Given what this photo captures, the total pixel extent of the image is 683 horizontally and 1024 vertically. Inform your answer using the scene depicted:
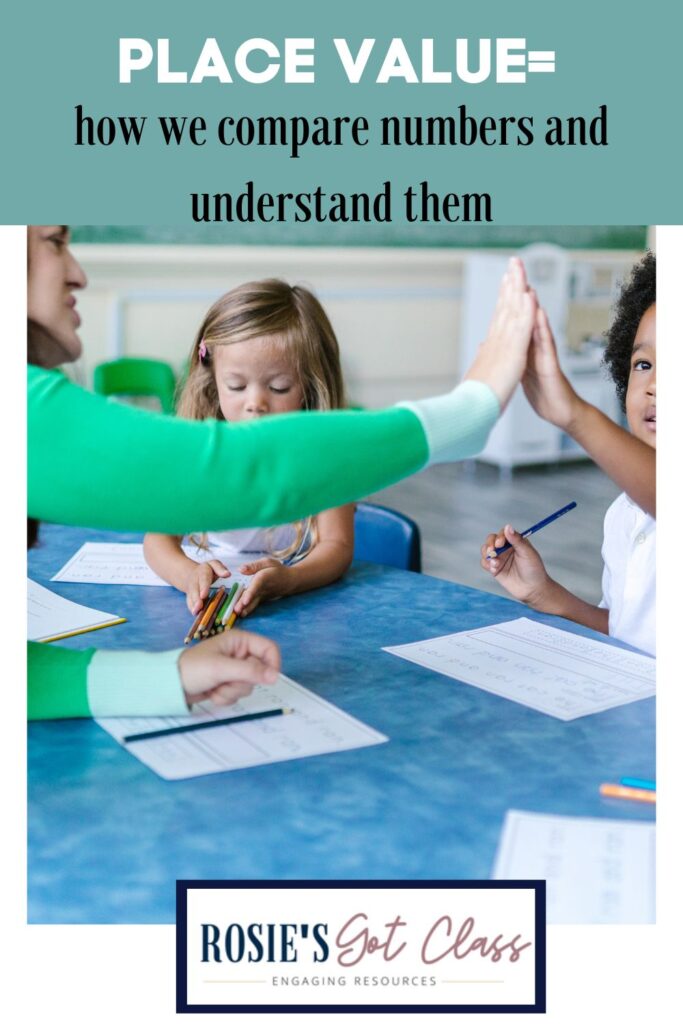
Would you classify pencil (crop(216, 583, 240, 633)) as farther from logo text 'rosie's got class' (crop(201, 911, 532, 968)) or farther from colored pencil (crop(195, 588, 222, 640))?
logo text 'rosie's got class' (crop(201, 911, 532, 968))

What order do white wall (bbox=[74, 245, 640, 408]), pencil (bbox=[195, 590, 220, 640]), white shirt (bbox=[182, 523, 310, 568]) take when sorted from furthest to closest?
white wall (bbox=[74, 245, 640, 408]), white shirt (bbox=[182, 523, 310, 568]), pencil (bbox=[195, 590, 220, 640])

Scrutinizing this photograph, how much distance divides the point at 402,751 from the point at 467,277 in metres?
5.17

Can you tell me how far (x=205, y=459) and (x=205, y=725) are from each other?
0.29 metres

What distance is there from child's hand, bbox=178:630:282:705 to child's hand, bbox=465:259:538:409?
315 millimetres

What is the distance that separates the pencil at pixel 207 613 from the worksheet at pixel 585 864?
0.52 m

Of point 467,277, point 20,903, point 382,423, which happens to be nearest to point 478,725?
point 382,423

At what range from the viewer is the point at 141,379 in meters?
4.39

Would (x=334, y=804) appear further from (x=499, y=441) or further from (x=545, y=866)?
(x=499, y=441)

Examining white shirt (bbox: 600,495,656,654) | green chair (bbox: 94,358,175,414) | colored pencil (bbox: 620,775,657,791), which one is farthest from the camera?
green chair (bbox: 94,358,175,414)

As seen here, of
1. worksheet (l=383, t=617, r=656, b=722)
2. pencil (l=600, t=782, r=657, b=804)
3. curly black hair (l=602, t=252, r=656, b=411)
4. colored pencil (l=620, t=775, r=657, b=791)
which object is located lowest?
pencil (l=600, t=782, r=657, b=804)

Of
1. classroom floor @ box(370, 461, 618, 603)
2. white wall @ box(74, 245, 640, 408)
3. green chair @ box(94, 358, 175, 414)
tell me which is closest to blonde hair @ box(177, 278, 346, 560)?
classroom floor @ box(370, 461, 618, 603)

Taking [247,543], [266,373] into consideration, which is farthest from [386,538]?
[266,373]

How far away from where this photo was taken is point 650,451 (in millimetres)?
1137

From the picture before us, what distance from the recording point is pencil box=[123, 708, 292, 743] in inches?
39.9
